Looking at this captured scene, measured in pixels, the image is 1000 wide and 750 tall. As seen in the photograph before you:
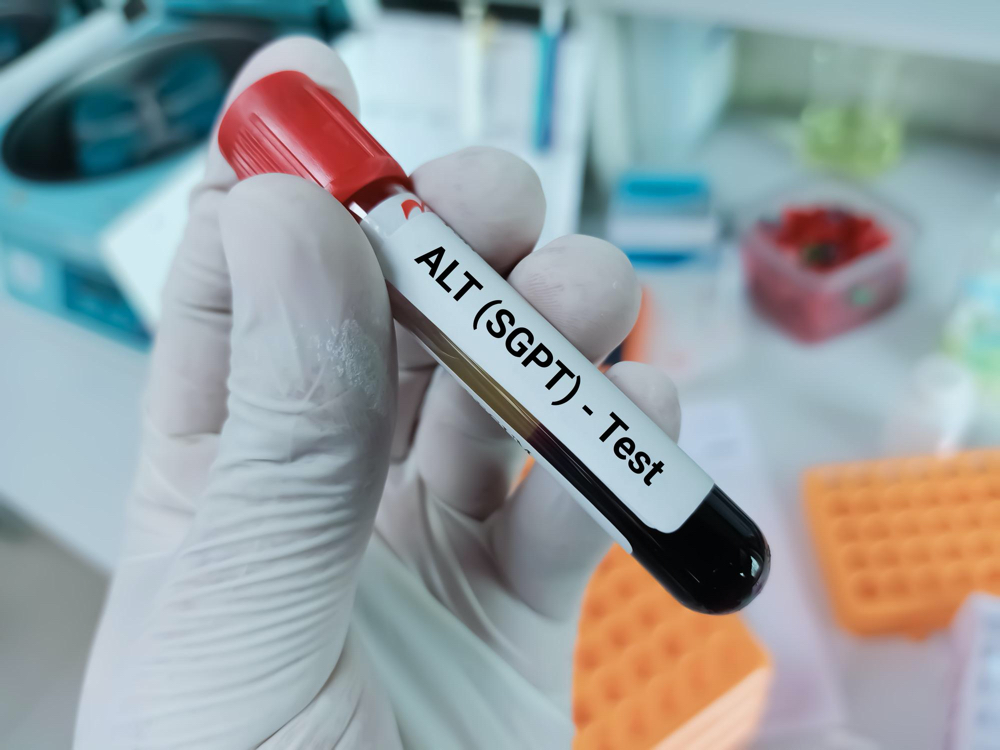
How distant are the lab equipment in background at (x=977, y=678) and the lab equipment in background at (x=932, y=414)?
0.74 ft

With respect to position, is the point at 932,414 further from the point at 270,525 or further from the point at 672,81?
the point at 270,525

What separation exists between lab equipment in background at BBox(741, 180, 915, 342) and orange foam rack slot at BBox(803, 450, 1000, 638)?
21 centimetres

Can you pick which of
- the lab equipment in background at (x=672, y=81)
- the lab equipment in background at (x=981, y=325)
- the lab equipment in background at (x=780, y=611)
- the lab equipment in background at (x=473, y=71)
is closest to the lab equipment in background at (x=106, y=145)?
the lab equipment in background at (x=473, y=71)

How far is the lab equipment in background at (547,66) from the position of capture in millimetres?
829

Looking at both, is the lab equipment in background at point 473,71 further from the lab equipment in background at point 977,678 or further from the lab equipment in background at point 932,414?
the lab equipment in background at point 977,678

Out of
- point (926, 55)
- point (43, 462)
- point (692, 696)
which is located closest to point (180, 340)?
point (43, 462)

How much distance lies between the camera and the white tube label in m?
0.34

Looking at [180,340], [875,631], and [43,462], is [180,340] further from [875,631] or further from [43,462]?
[875,631]

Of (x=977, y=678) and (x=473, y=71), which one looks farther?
(x=473, y=71)

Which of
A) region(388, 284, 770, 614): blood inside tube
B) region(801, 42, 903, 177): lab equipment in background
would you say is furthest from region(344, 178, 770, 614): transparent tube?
region(801, 42, 903, 177): lab equipment in background

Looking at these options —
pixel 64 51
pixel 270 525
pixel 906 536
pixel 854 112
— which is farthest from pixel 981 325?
pixel 64 51

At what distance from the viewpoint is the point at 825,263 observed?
85 cm

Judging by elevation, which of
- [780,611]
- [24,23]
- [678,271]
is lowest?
[780,611]

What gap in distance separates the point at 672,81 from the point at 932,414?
0.54 meters
